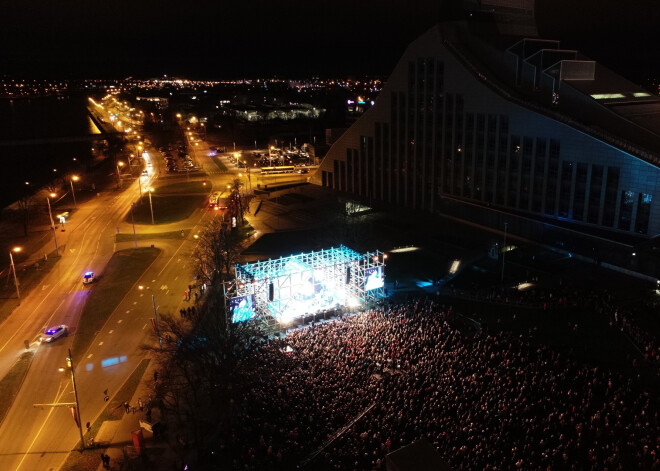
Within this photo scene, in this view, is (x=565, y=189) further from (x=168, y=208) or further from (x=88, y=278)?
(x=168, y=208)

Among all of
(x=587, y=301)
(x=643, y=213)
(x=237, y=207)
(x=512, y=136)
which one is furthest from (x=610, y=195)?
(x=237, y=207)

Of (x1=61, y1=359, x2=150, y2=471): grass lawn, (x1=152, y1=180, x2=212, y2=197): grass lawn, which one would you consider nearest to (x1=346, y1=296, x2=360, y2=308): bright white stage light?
(x1=61, y1=359, x2=150, y2=471): grass lawn

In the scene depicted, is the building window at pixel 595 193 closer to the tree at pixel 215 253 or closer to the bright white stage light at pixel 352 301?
the bright white stage light at pixel 352 301

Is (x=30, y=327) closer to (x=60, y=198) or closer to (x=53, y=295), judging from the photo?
(x=53, y=295)

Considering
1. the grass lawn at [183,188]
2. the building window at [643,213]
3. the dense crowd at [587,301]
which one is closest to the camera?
the dense crowd at [587,301]

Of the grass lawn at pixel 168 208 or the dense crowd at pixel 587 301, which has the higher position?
the dense crowd at pixel 587 301

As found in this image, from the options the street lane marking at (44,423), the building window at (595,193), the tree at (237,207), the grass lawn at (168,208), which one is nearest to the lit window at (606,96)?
the building window at (595,193)

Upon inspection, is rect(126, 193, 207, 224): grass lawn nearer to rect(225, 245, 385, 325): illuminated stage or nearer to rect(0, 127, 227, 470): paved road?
rect(0, 127, 227, 470): paved road
